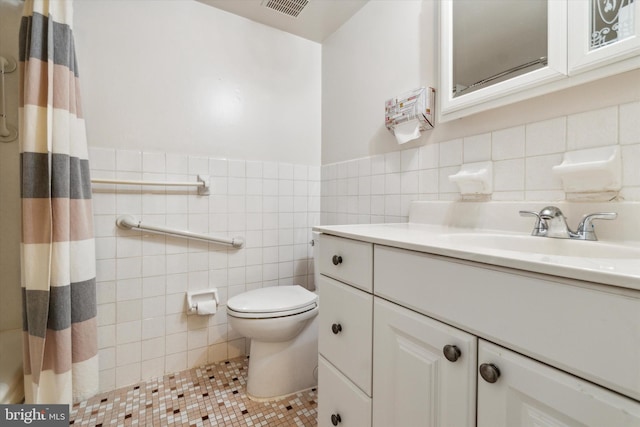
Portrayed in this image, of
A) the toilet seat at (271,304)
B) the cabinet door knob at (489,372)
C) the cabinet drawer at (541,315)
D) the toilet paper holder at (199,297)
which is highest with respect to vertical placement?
the cabinet drawer at (541,315)

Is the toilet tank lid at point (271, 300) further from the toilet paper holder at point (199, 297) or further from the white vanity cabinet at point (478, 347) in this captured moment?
the white vanity cabinet at point (478, 347)

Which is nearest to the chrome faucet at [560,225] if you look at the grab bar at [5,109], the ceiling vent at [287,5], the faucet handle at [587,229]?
the faucet handle at [587,229]

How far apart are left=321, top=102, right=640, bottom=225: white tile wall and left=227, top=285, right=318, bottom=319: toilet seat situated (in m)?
0.54

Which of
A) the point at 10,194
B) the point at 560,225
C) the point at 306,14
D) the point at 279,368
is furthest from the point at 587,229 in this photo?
the point at 10,194

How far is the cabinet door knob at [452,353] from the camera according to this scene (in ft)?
1.77

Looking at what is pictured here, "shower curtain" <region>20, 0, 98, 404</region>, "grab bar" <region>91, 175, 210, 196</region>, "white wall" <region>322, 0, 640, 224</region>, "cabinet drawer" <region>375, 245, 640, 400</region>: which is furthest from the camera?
"grab bar" <region>91, 175, 210, 196</region>

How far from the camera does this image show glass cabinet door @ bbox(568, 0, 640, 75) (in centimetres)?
68

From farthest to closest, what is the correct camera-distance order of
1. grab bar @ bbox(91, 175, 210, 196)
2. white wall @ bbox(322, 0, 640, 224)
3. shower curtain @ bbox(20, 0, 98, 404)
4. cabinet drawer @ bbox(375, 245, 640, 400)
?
grab bar @ bbox(91, 175, 210, 196)
shower curtain @ bbox(20, 0, 98, 404)
white wall @ bbox(322, 0, 640, 224)
cabinet drawer @ bbox(375, 245, 640, 400)

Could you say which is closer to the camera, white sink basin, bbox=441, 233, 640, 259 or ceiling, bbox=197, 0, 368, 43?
white sink basin, bbox=441, 233, 640, 259

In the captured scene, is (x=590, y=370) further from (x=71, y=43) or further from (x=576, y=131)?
(x=71, y=43)

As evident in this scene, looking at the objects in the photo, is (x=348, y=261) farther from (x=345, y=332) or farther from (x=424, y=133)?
(x=424, y=133)

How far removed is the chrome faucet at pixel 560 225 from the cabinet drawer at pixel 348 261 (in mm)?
478

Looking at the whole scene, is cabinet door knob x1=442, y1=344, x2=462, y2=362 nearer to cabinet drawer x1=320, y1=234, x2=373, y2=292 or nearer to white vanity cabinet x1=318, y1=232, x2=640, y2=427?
white vanity cabinet x1=318, y1=232, x2=640, y2=427

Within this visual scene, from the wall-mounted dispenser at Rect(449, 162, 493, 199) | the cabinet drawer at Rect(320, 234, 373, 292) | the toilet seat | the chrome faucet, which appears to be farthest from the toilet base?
the chrome faucet
